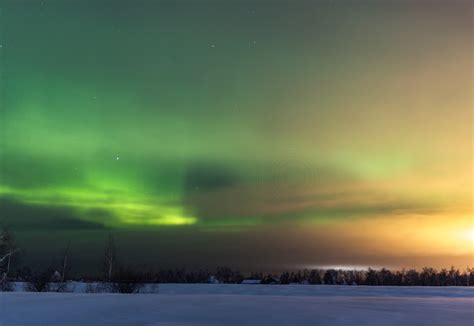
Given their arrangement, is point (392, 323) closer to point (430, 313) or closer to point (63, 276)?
point (430, 313)

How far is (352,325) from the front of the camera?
29.1ft

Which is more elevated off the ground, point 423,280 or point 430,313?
point 430,313

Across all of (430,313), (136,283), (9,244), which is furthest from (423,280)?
(430,313)

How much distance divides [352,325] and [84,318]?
5.87m

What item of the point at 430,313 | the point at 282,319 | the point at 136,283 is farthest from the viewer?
the point at 136,283

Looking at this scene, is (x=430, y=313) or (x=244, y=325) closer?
(x=244, y=325)

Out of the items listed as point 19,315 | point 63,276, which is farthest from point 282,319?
point 63,276

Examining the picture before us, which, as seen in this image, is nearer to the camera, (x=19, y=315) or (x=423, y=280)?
(x=19, y=315)

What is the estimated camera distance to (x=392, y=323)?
30.1ft

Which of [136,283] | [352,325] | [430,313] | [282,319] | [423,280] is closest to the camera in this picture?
[352,325]

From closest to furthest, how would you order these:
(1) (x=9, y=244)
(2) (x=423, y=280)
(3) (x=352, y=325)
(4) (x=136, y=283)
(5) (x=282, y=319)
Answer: (3) (x=352, y=325), (5) (x=282, y=319), (1) (x=9, y=244), (4) (x=136, y=283), (2) (x=423, y=280)

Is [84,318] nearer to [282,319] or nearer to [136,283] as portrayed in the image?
[282,319]

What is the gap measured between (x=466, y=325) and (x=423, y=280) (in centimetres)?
18189

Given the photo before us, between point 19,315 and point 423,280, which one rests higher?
point 19,315
